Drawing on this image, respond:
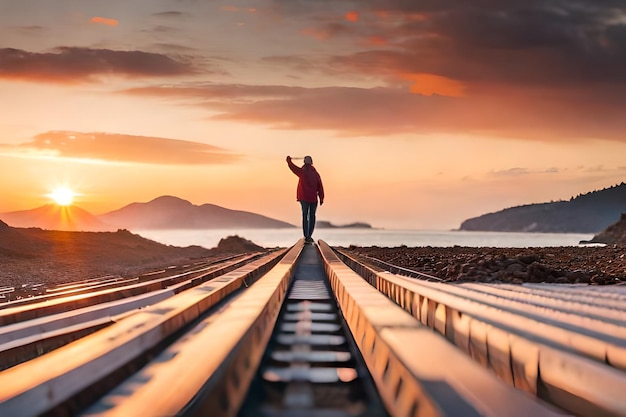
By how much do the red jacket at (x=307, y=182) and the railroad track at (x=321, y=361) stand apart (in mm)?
12301

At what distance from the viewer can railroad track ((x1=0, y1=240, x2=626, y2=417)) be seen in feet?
4.81

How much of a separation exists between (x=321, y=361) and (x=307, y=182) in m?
13.4

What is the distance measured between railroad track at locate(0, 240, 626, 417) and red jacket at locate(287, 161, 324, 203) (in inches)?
484

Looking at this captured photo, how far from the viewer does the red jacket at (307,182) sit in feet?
53.2

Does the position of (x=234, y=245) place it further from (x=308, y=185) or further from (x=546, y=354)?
(x=546, y=354)

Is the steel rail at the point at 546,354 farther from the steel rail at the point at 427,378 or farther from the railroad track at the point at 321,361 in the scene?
the steel rail at the point at 427,378

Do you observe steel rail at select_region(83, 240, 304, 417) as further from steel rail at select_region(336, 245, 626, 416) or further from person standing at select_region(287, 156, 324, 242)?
person standing at select_region(287, 156, 324, 242)

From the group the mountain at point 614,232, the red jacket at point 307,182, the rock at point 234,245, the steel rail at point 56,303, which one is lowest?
the steel rail at point 56,303

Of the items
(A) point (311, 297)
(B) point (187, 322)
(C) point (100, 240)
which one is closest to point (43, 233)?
(C) point (100, 240)

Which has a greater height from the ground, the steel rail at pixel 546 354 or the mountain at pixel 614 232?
the mountain at pixel 614 232

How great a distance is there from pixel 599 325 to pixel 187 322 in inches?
73.6

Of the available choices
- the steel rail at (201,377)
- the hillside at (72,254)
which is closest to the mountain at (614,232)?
the hillside at (72,254)

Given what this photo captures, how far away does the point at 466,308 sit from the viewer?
116 inches

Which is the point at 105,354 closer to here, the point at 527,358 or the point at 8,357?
the point at 8,357
